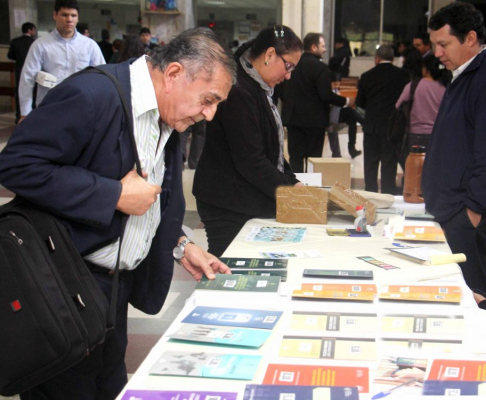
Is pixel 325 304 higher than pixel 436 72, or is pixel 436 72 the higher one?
pixel 436 72

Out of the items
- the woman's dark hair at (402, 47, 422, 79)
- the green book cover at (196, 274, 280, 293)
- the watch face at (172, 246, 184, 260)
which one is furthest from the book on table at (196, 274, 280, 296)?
the woman's dark hair at (402, 47, 422, 79)

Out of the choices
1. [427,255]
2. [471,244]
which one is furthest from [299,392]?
[471,244]

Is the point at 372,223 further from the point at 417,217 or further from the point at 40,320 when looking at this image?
the point at 40,320

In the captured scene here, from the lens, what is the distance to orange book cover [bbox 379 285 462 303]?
1.70m

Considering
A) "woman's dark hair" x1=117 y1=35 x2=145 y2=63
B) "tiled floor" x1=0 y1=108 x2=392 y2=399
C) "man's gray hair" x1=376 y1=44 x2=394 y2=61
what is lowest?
"tiled floor" x1=0 y1=108 x2=392 y2=399

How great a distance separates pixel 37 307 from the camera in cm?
143

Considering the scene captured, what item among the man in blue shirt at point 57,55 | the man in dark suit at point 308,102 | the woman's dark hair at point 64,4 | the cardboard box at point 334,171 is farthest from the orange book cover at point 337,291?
the man in dark suit at point 308,102

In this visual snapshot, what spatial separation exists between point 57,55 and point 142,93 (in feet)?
11.5

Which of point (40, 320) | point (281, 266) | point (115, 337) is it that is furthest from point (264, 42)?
point (40, 320)

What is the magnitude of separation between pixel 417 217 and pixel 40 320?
179cm

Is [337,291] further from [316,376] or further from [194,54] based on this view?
[194,54]

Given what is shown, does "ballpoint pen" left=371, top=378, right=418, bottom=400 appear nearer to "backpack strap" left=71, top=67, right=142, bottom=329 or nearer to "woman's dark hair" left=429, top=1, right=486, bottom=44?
"backpack strap" left=71, top=67, right=142, bottom=329

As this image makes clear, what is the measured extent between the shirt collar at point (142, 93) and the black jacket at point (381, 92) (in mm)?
4543

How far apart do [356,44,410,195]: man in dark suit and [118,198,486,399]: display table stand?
3.45m
